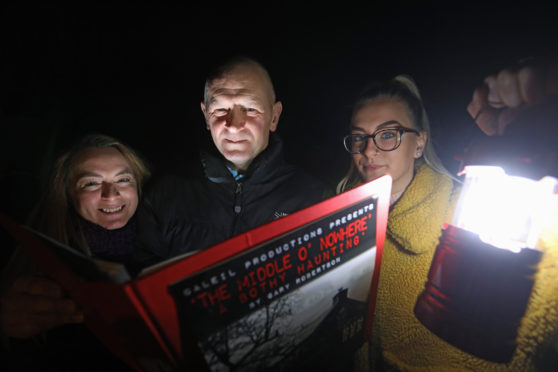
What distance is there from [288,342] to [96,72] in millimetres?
1460

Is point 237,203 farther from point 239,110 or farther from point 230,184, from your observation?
point 239,110

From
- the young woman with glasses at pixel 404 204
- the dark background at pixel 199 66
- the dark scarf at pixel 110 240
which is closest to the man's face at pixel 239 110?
the dark background at pixel 199 66

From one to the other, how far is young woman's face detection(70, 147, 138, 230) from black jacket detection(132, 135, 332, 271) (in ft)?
0.40

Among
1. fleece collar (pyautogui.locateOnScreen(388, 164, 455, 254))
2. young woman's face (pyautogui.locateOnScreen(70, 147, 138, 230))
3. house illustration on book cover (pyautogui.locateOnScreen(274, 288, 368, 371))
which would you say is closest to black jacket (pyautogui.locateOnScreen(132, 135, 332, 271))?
young woman's face (pyautogui.locateOnScreen(70, 147, 138, 230))

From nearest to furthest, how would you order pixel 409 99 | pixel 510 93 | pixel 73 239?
pixel 510 93 → pixel 409 99 → pixel 73 239

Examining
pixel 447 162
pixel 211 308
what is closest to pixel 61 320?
pixel 211 308

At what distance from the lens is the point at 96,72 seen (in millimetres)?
1203

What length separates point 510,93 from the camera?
79 centimetres

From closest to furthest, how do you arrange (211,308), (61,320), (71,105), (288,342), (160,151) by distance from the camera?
(211,308) < (288,342) < (61,320) < (71,105) < (160,151)

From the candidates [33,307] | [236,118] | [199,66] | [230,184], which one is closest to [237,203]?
[230,184]

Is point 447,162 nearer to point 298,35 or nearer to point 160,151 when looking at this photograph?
point 298,35

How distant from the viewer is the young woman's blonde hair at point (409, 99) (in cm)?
101

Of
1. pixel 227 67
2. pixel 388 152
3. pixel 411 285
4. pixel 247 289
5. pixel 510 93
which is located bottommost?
pixel 411 285

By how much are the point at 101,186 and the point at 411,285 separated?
4.79ft
